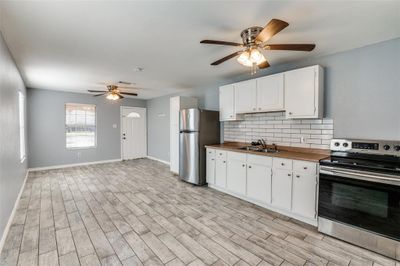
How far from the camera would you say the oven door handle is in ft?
6.39

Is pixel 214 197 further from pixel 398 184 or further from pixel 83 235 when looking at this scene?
pixel 398 184

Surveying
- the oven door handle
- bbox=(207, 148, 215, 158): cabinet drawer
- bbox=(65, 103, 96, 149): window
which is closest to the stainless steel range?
the oven door handle

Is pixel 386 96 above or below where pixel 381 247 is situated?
above

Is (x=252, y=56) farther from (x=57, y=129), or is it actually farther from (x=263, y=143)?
(x=57, y=129)

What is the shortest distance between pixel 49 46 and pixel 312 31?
3505 millimetres

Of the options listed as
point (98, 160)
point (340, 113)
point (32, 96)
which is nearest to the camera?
point (340, 113)

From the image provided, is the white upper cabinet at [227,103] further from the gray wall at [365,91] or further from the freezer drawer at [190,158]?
the gray wall at [365,91]

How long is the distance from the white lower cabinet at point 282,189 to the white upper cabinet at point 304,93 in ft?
3.13

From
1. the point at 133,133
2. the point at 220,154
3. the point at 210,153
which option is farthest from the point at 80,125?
the point at 220,154

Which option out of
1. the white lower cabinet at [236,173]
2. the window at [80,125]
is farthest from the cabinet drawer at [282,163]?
the window at [80,125]

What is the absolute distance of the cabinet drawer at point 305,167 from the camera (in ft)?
8.39

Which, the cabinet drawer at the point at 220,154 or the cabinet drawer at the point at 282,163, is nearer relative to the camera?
the cabinet drawer at the point at 282,163

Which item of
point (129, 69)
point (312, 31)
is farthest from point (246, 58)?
point (129, 69)

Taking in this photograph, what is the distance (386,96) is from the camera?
96.7 inches
